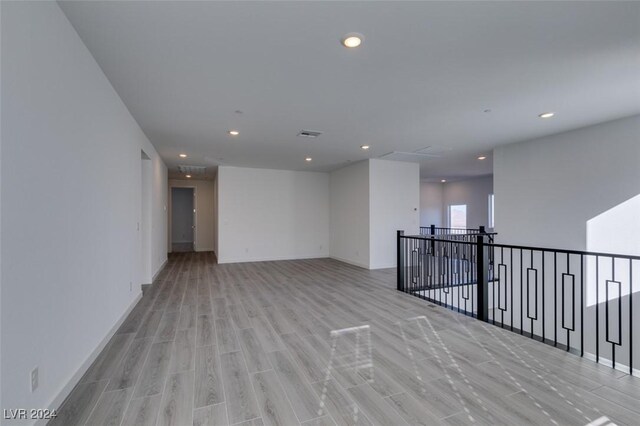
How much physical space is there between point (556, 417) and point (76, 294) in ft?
11.3

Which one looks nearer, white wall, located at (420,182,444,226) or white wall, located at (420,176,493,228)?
white wall, located at (420,176,493,228)

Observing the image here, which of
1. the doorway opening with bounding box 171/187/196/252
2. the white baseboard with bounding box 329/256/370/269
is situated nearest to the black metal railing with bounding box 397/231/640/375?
the white baseboard with bounding box 329/256/370/269

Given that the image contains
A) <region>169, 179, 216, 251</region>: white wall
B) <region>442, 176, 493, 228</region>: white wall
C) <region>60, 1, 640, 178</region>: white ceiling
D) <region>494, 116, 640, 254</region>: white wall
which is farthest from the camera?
<region>169, 179, 216, 251</region>: white wall

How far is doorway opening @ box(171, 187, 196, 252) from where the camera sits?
1173 cm

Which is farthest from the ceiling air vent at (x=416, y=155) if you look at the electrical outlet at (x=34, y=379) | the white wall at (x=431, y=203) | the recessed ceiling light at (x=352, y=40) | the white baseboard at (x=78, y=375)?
the electrical outlet at (x=34, y=379)

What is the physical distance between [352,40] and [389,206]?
517 cm

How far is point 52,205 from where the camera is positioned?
71.7 inches

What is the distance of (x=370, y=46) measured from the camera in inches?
91.3

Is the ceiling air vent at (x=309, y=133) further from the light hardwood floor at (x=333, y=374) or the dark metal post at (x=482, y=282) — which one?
the dark metal post at (x=482, y=282)

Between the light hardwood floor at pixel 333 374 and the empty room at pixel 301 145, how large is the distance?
21mm

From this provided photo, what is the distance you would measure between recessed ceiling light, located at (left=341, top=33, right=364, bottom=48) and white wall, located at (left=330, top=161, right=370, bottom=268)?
4.68m

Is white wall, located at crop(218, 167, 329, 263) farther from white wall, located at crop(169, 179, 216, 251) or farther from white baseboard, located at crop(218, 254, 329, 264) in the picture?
white wall, located at crop(169, 179, 216, 251)

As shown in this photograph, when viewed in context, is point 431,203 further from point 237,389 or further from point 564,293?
point 237,389


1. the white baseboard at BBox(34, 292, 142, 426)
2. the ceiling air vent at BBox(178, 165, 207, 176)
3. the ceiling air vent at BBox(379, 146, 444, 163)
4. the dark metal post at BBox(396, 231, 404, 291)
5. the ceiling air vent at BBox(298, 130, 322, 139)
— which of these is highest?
the ceiling air vent at BBox(298, 130, 322, 139)
